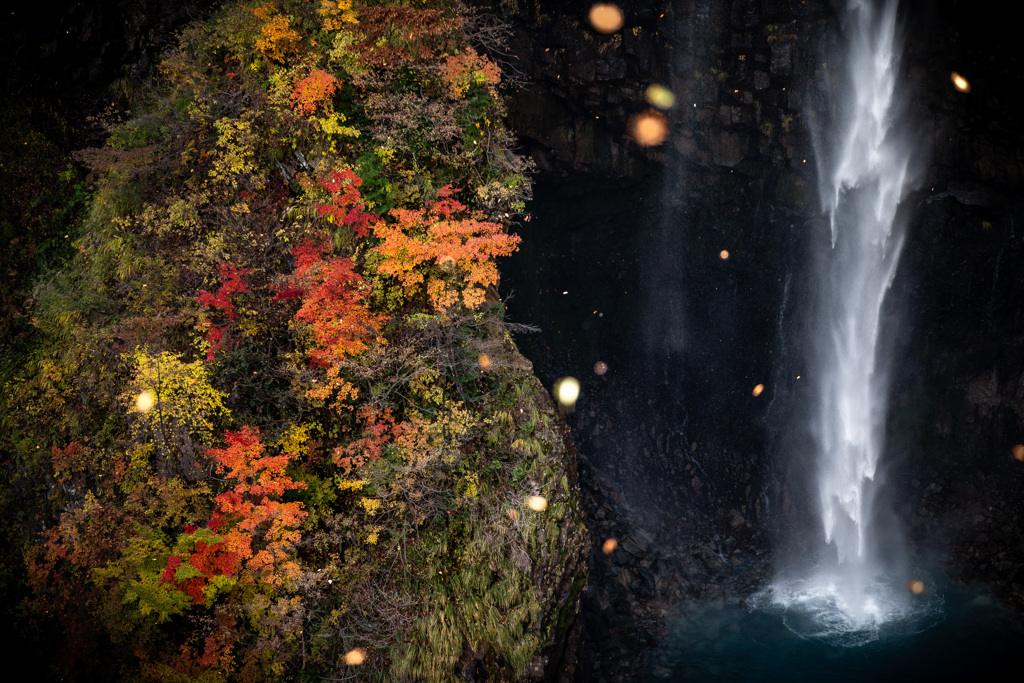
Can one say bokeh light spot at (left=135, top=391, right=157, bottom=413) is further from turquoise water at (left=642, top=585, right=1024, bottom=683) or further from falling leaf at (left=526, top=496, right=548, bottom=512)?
turquoise water at (left=642, top=585, right=1024, bottom=683)

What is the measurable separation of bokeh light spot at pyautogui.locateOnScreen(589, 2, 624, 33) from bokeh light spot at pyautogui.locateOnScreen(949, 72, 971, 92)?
9675 mm

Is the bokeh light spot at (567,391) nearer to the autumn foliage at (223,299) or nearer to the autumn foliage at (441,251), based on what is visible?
the autumn foliage at (441,251)

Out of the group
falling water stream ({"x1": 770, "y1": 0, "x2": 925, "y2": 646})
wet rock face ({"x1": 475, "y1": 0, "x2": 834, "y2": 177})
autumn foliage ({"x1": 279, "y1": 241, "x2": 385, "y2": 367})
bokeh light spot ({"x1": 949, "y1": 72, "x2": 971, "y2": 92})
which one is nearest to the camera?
autumn foliage ({"x1": 279, "y1": 241, "x2": 385, "y2": 367})

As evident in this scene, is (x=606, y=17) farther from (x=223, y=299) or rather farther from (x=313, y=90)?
(x=223, y=299)

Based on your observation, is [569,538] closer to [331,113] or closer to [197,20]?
[331,113]

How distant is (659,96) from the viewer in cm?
1956

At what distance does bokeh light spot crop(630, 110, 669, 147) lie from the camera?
2000cm

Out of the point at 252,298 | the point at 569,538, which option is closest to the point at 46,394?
the point at 252,298

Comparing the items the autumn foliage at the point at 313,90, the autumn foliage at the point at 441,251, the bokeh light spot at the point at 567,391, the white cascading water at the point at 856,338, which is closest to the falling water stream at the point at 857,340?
the white cascading water at the point at 856,338

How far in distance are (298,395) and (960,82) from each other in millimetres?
19643

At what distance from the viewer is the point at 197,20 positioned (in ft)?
37.7

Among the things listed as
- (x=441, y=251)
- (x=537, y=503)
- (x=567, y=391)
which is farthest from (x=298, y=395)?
(x=567, y=391)

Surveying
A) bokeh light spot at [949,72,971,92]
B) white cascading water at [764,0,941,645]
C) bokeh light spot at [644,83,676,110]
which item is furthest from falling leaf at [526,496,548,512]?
bokeh light spot at [949,72,971,92]

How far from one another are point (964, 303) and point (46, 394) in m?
24.2
